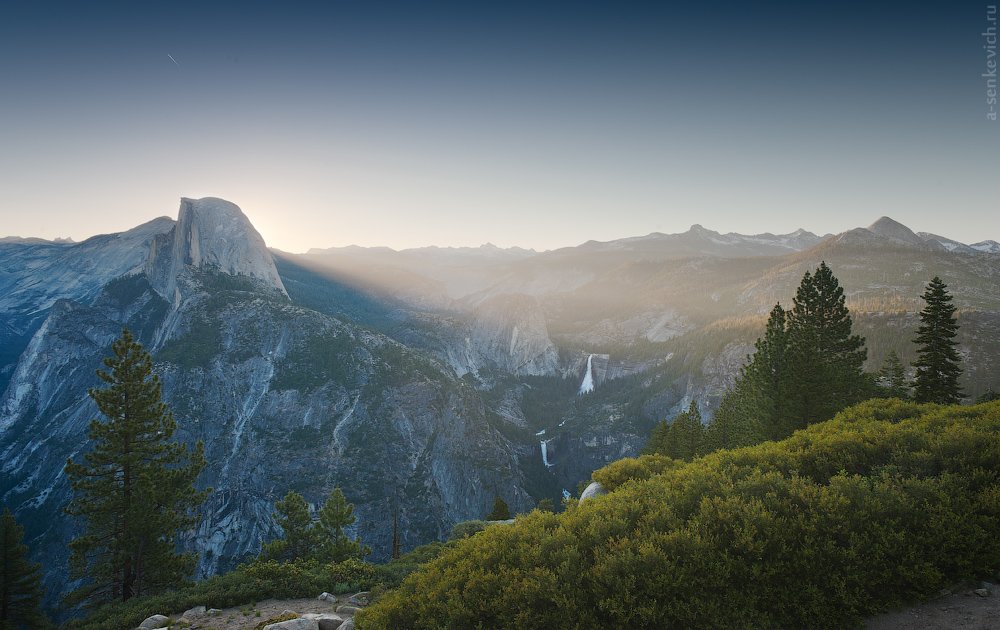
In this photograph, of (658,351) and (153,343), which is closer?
(153,343)

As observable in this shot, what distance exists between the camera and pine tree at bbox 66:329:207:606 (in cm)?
2262

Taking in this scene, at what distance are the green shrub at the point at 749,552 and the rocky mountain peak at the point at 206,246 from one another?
133602mm

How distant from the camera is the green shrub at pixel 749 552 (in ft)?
28.2

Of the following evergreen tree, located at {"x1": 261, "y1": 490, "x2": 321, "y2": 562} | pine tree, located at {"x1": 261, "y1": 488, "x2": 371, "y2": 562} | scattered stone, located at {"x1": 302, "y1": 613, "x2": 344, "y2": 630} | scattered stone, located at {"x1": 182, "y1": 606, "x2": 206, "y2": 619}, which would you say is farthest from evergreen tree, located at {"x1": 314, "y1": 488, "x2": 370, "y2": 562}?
scattered stone, located at {"x1": 302, "y1": 613, "x2": 344, "y2": 630}

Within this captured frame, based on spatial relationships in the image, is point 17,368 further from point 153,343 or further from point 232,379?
point 232,379

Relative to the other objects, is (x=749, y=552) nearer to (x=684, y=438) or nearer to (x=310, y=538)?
(x=310, y=538)

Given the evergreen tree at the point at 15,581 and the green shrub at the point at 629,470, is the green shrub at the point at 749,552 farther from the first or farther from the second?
the evergreen tree at the point at 15,581

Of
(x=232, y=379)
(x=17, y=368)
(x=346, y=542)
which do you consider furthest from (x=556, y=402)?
(x=17, y=368)

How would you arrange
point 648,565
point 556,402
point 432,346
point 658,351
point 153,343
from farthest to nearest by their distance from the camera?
1. point 658,351
2. point 556,402
3. point 432,346
4. point 153,343
5. point 648,565

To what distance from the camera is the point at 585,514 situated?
1212 cm

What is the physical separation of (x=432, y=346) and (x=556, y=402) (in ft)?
190

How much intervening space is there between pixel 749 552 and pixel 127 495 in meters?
30.0

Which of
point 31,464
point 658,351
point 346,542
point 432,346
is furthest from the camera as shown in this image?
point 658,351

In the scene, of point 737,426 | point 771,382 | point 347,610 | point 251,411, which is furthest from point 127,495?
point 251,411
